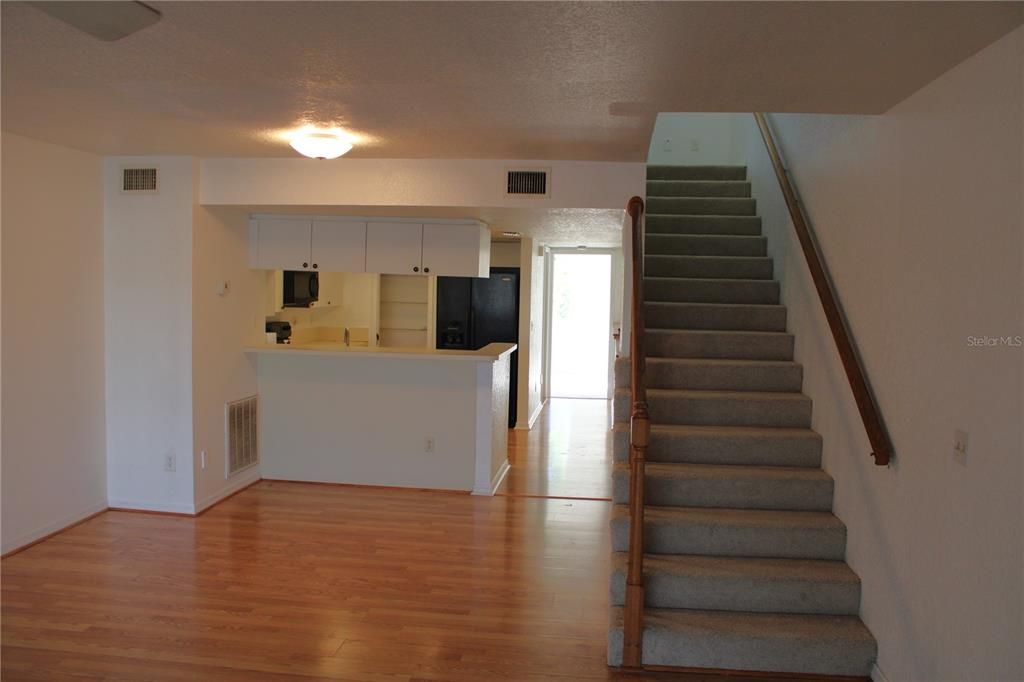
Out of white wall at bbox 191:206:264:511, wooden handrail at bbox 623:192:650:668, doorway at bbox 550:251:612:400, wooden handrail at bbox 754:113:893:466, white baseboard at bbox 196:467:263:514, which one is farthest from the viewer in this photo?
doorway at bbox 550:251:612:400

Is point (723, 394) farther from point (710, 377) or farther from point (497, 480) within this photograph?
point (497, 480)

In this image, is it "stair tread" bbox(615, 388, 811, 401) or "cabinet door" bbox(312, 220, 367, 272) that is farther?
"cabinet door" bbox(312, 220, 367, 272)

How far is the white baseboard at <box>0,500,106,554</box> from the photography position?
4109 millimetres

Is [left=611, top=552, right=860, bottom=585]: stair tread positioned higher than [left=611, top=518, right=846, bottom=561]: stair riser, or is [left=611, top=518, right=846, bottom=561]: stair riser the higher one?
[left=611, top=518, right=846, bottom=561]: stair riser

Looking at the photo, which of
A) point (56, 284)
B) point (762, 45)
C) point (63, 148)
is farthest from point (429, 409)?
point (762, 45)

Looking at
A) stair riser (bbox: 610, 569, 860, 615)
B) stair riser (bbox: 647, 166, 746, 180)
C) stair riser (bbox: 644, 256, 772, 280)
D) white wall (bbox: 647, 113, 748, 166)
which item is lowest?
stair riser (bbox: 610, 569, 860, 615)

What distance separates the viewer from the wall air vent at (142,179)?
4.77 meters

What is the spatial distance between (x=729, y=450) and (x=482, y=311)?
5.09 metres

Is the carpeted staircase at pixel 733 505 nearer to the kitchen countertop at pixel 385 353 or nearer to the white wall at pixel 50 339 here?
the kitchen countertop at pixel 385 353

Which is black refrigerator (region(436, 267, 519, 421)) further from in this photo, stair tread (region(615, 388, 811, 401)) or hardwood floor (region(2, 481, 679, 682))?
stair tread (region(615, 388, 811, 401))

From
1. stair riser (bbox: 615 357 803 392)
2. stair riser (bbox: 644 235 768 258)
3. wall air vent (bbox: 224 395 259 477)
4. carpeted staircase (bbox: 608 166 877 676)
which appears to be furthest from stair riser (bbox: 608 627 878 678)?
wall air vent (bbox: 224 395 259 477)

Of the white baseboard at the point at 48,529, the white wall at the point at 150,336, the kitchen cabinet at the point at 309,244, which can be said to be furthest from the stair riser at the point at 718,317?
the white baseboard at the point at 48,529

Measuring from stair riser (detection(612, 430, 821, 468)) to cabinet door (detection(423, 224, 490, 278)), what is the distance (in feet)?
7.12

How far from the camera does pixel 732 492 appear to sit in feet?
11.6
